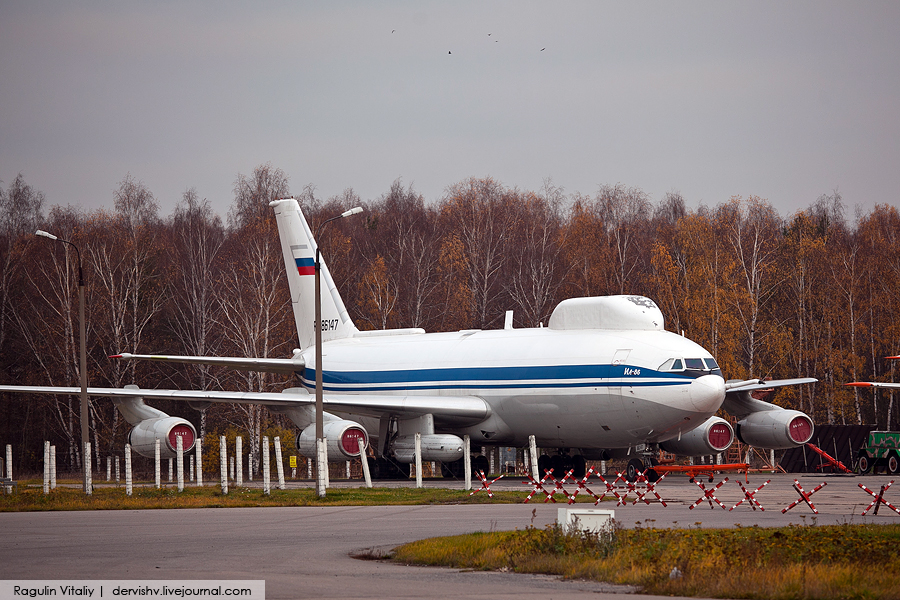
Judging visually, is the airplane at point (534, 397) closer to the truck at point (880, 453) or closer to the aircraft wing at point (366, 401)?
the aircraft wing at point (366, 401)

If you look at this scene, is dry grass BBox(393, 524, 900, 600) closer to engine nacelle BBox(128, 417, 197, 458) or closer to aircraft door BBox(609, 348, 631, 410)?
aircraft door BBox(609, 348, 631, 410)

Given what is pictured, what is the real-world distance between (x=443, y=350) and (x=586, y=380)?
20.1ft

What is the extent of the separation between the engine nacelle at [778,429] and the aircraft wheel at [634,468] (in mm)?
4436

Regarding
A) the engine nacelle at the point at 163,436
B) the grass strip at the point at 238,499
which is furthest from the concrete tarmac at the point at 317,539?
the engine nacelle at the point at 163,436

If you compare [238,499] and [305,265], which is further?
[305,265]

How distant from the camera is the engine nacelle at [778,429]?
32.1 metres

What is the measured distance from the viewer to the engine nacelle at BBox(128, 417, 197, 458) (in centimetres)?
3066

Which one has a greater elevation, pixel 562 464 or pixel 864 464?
pixel 562 464

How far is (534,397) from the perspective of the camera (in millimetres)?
30297

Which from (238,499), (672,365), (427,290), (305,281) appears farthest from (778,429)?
(427,290)

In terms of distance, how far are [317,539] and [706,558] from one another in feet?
19.4

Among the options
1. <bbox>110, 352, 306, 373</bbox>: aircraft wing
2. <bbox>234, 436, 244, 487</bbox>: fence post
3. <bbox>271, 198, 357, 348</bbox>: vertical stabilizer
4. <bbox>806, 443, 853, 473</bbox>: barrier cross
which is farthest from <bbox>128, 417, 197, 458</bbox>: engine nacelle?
<bbox>806, 443, 853, 473</bbox>: barrier cross

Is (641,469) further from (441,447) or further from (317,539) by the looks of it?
(317,539)

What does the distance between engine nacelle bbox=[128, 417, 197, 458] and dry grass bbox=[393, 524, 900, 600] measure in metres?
18.8
